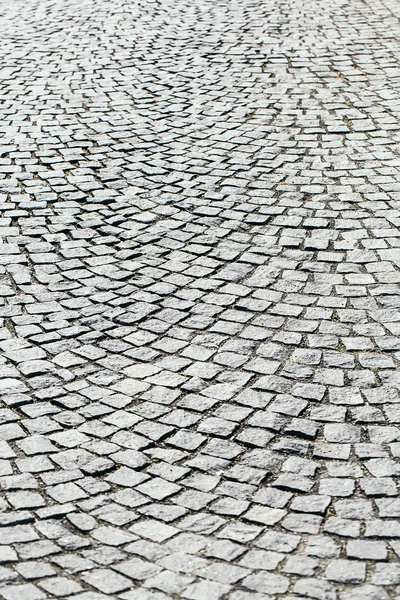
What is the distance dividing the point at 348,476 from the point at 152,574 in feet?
3.45

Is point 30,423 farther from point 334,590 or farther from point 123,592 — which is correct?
point 334,590

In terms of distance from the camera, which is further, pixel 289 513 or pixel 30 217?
pixel 30 217

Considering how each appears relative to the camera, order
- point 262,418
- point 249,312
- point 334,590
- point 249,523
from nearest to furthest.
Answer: point 334,590
point 249,523
point 262,418
point 249,312

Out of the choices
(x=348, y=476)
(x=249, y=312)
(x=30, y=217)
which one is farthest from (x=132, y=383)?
(x=30, y=217)

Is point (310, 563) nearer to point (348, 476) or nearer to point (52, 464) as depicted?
point (348, 476)

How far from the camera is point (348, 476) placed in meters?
4.14

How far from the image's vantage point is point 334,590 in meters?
→ 3.51

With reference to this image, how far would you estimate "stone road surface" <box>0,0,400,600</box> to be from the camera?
3766 mm

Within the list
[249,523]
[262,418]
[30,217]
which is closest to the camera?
[249,523]

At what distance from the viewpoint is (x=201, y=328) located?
5.35 metres

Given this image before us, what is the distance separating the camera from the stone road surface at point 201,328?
377 centimetres

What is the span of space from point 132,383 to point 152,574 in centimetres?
142

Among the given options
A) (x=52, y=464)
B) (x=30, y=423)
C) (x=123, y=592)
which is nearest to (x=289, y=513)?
(x=123, y=592)

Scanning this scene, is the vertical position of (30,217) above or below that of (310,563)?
above
